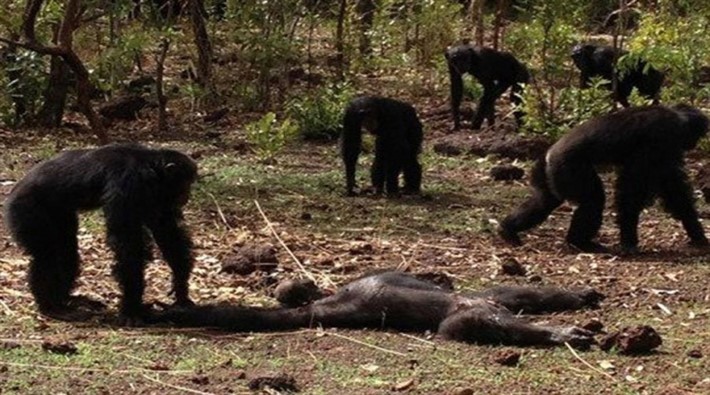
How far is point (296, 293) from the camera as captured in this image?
7.75m

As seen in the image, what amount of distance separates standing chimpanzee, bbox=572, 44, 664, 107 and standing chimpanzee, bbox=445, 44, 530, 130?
1041 millimetres

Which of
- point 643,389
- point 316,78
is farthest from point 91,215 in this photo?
point 316,78

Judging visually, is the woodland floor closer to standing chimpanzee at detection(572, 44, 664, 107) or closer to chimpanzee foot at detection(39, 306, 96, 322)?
chimpanzee foot at detection(39, 306, 96, 322)

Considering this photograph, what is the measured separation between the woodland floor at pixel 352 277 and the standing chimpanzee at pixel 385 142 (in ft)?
0.92

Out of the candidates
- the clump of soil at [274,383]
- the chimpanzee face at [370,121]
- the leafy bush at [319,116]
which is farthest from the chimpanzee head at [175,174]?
the leafy bush at [319,116]

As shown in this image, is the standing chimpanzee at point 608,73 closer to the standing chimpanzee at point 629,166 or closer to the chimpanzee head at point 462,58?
the chimpanzee head at point 462,58

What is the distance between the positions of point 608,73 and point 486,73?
1.89 m

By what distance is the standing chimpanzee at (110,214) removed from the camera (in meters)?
7.26

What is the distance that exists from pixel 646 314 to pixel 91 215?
5.26 metres

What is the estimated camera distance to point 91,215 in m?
10.9

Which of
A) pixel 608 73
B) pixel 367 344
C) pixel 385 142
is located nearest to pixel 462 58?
pixel 608 73

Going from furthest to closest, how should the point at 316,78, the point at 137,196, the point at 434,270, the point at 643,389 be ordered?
the point at 316,78
the point at 434,270
the point at 137,196
the point at 643,389

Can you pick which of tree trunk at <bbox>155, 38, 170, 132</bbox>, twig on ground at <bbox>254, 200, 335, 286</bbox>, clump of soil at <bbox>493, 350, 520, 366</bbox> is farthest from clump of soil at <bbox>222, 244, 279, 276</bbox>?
tree trunk at <bbox>155, 38, 170, 132</bbox>

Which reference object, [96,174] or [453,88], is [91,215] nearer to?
[96,174]
